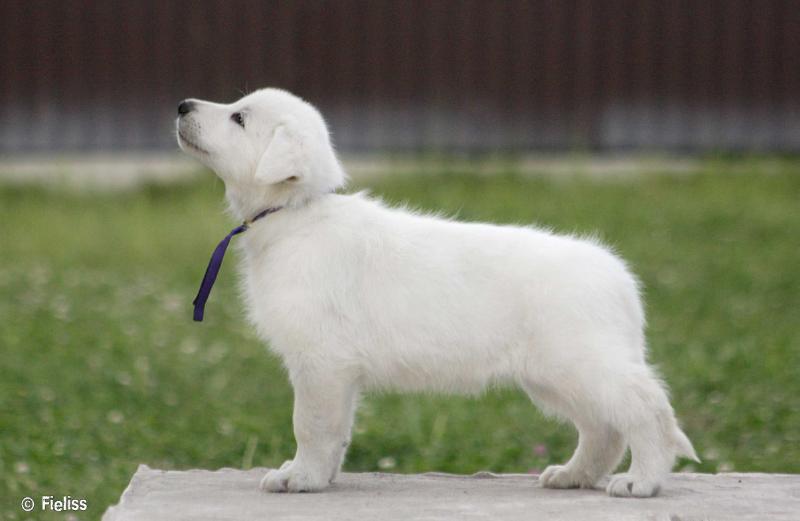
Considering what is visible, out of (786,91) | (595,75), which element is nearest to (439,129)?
(595,75)

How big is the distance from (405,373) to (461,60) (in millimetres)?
10329

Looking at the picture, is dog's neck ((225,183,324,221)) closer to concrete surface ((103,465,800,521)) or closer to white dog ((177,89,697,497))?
white dog ((177,89,697,497))

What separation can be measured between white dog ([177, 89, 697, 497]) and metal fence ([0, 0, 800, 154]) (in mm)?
Answer: 9918

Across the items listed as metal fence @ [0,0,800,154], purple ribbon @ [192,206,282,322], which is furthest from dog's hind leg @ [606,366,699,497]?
metal fence @ [0,0,800,154]

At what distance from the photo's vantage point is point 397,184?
485 inches

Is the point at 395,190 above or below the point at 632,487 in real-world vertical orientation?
below

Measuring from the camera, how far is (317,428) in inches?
175

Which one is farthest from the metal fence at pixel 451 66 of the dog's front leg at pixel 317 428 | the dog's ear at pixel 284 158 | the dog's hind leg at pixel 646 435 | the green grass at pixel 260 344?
the dog's hind leg at pixel 646 435

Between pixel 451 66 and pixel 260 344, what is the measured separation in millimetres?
6507

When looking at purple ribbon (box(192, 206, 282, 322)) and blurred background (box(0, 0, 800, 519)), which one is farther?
blurred background (box(0, 0, 800, 519))

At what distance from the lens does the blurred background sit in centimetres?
689

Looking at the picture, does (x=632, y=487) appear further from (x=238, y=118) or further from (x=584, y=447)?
(x=238, y=118)

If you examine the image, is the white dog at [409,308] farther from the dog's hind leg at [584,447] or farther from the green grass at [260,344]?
the green grass at [260,344]

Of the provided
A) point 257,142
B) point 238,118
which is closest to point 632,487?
point 257,142
